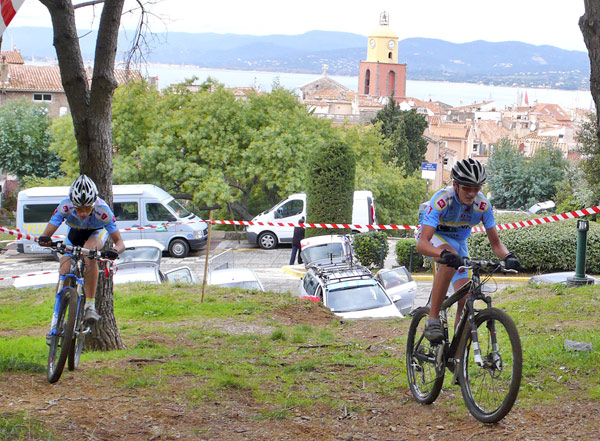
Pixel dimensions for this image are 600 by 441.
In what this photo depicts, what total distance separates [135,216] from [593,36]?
2387 centimetres

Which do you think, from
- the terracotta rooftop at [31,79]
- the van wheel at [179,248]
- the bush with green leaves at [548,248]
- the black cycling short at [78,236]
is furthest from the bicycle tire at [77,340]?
the terracotta rooftop at [31,79]

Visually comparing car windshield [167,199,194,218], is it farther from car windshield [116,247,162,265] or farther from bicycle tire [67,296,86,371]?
bicycle tire [67,296,86,371]

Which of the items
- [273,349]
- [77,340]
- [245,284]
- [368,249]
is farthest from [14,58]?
[77,340]

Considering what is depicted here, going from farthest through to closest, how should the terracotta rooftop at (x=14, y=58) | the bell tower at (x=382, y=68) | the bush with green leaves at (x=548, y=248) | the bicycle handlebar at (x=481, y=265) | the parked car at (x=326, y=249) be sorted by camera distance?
the bell tower at (x=382, y=68) → the terracotta rooftop at (x=14, y=58) → the parked car at (x=326, y=249) → the bush with green leaves at (x=548, y=248) → the bicycle handlebar at (x=481, y=265)

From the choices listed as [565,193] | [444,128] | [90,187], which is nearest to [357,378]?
[90,187]

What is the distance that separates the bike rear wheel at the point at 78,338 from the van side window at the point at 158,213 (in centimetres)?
2151

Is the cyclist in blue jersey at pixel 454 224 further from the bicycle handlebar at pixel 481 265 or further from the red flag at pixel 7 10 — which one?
the red flag at pixel 7 10

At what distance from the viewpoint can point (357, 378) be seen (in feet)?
22.9

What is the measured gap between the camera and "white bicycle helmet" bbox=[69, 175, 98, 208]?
21.6 ft

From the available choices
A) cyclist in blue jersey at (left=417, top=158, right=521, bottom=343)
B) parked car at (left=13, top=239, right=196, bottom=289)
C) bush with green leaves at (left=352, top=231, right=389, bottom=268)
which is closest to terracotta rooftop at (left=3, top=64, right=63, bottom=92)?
bush with green leaves at (left=352, top=231, right=389, bottom=268)

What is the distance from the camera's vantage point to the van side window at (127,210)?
28094 mm

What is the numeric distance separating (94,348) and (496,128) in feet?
467

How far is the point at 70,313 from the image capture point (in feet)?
21.5

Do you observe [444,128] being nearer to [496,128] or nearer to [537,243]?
[496,128]
